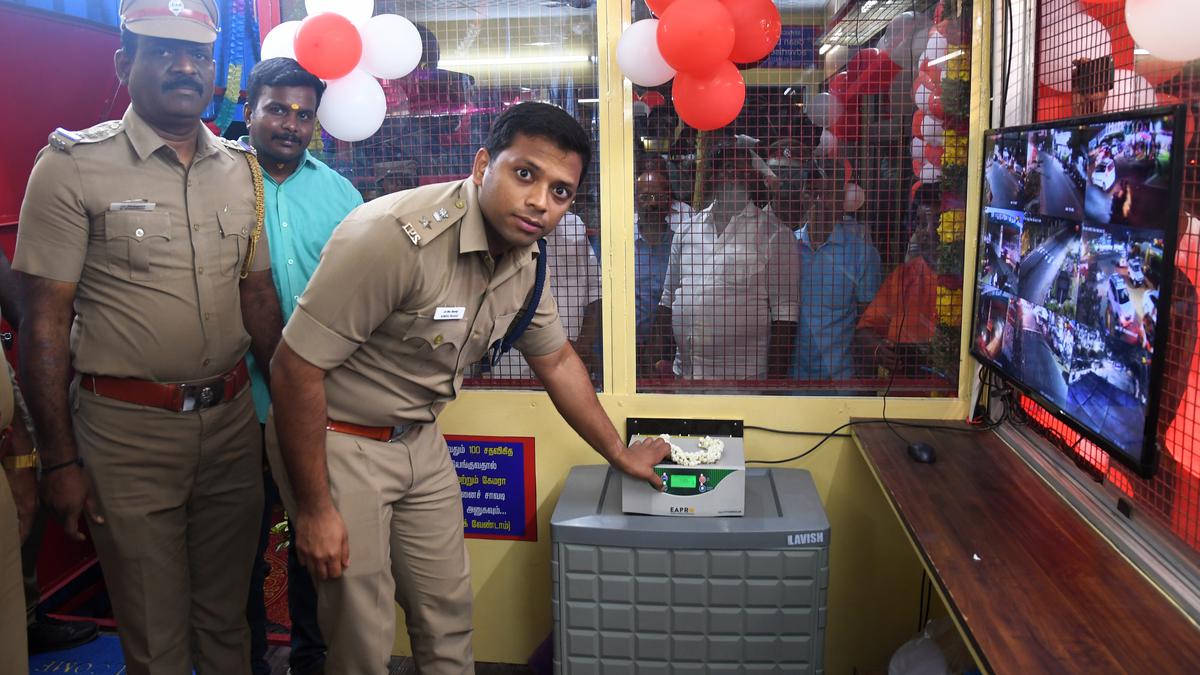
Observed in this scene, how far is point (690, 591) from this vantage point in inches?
90.5

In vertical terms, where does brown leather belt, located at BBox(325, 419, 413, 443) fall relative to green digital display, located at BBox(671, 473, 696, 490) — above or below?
above

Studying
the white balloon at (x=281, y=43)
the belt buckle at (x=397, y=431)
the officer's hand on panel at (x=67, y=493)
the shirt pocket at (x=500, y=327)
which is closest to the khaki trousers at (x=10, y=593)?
the officer's hand on panel at (x=67, y=493)

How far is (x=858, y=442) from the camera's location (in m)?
2.49

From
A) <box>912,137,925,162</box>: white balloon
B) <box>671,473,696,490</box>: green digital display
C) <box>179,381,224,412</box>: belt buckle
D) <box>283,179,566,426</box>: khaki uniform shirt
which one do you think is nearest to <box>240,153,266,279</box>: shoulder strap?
<box>179,381,224,412</box>: belt buckle

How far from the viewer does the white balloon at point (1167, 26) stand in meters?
1.42

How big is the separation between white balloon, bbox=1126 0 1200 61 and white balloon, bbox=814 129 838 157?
1.00 m

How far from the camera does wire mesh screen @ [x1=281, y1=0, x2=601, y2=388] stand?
2645 millimetres

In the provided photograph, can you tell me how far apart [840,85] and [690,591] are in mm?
1519

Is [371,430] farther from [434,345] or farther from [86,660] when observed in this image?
[86,660]

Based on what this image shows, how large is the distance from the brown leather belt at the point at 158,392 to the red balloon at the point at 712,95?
1466 mm

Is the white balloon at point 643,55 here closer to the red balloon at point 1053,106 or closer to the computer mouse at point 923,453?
the red balloon at point 1053,106

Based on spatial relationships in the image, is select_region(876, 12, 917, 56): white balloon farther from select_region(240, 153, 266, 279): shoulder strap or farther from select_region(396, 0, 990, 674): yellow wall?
select_region(240, 153, 266, 279): shoulder strap

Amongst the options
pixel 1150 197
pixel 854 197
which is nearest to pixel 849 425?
pixel 854 197

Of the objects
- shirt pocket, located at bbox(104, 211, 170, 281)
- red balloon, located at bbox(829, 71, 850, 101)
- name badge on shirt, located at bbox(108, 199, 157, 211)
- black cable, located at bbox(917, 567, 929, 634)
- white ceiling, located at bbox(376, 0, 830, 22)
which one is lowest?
black cable, located at bbox(917, 567, 929, 634)
